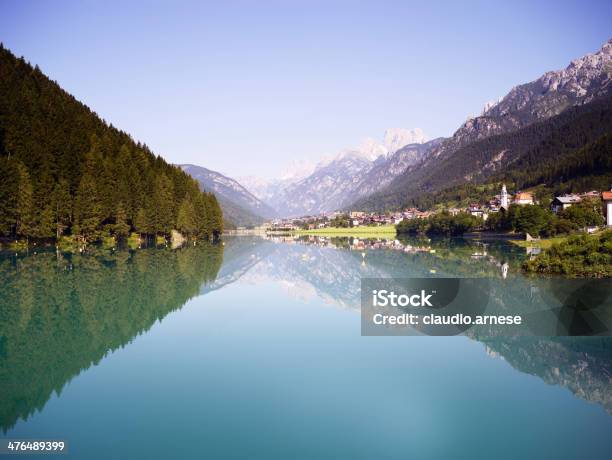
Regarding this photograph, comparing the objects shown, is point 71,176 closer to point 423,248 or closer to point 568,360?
point 423,248

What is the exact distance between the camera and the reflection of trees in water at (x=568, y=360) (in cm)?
1219

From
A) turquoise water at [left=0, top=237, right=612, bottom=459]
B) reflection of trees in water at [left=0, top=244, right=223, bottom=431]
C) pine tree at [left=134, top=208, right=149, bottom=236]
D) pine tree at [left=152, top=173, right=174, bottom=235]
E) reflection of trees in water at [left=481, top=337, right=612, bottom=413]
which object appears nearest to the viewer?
turquoise water at [left=0, top=237, right=612, bottom=459]

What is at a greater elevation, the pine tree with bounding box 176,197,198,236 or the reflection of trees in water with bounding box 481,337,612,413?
the pine tree with bounding box 176,197,198,236

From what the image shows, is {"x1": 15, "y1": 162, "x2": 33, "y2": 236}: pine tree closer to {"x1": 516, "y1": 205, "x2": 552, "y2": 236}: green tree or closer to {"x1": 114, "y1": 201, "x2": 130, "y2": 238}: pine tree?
{"x1": 114, "y1": 201, "x2": 130, "y2": 238}: pine tree

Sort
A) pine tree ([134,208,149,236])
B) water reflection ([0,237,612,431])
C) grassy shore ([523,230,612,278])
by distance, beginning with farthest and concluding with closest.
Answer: pine tree ([134,208,149,236]) < grassy shore ([523,230,612,278]) < water reflection ([0,237,612,431])

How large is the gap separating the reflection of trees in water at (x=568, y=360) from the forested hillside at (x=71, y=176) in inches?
2272

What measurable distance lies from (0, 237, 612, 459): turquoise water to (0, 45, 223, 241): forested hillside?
42070 millimetres

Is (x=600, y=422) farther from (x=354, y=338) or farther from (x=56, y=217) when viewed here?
(x=56, y=217)

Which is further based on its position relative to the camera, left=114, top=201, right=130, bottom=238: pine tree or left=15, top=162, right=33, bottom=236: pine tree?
left=114, top=201, right=130, bottom=238: pine tree

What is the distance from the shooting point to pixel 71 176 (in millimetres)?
72500

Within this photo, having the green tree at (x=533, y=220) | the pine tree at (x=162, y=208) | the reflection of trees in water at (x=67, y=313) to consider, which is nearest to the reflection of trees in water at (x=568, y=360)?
the reflection of trees in water at (x=67, y=313)

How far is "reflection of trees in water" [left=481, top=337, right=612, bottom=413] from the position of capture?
12.2 metres

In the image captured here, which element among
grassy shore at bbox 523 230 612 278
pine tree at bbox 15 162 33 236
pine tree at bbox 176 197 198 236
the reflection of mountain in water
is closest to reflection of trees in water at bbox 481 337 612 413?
the reflection of mountain in water

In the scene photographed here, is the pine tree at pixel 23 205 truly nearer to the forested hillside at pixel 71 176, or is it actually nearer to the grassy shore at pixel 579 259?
the forested hillside at pixel 71 176
